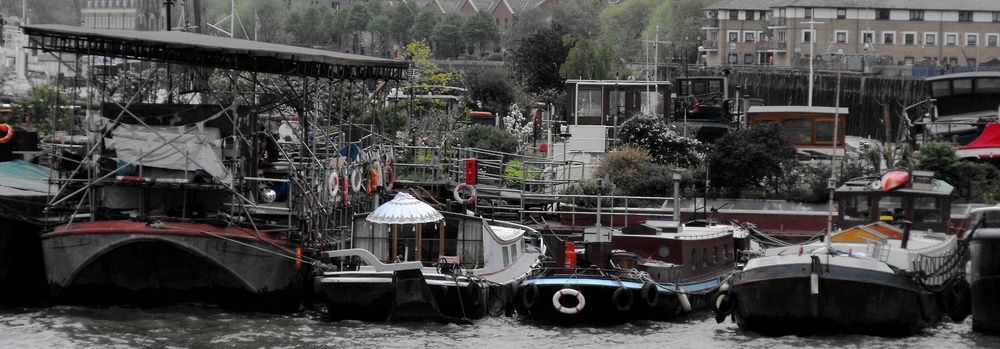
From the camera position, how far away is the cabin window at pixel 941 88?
61691mm

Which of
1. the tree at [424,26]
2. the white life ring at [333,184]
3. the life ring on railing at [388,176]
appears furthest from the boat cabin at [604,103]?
the tree at [424,26]

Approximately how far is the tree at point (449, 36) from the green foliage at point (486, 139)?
103513mm

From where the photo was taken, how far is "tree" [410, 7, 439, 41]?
167 metres

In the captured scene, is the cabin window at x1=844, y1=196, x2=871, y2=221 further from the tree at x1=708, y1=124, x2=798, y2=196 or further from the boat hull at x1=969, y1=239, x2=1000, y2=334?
the tree at x1=708, y1=124, x2=798, y2=196

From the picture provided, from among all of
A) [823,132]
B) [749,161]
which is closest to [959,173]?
[749,161]

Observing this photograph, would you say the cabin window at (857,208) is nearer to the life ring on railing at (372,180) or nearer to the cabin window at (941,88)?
the life ring on railing at (372,180)

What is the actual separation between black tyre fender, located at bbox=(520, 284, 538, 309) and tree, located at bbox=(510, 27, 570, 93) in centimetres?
6042

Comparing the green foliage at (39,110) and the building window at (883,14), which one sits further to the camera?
the building window at (883,14)

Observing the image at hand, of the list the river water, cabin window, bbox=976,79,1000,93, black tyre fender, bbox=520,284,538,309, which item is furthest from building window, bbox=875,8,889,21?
black tyre fender, bbox=520,284,538,309

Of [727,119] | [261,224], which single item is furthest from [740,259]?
[727,119]

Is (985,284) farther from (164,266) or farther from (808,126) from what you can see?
(808,126)

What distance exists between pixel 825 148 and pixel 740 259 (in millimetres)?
16774

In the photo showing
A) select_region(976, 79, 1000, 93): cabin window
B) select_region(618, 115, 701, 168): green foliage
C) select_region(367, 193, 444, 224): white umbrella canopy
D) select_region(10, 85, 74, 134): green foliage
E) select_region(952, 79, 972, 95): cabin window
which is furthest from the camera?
select_region(952, 79, 972, 95): cabin window

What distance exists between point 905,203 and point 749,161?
13.5 meters
